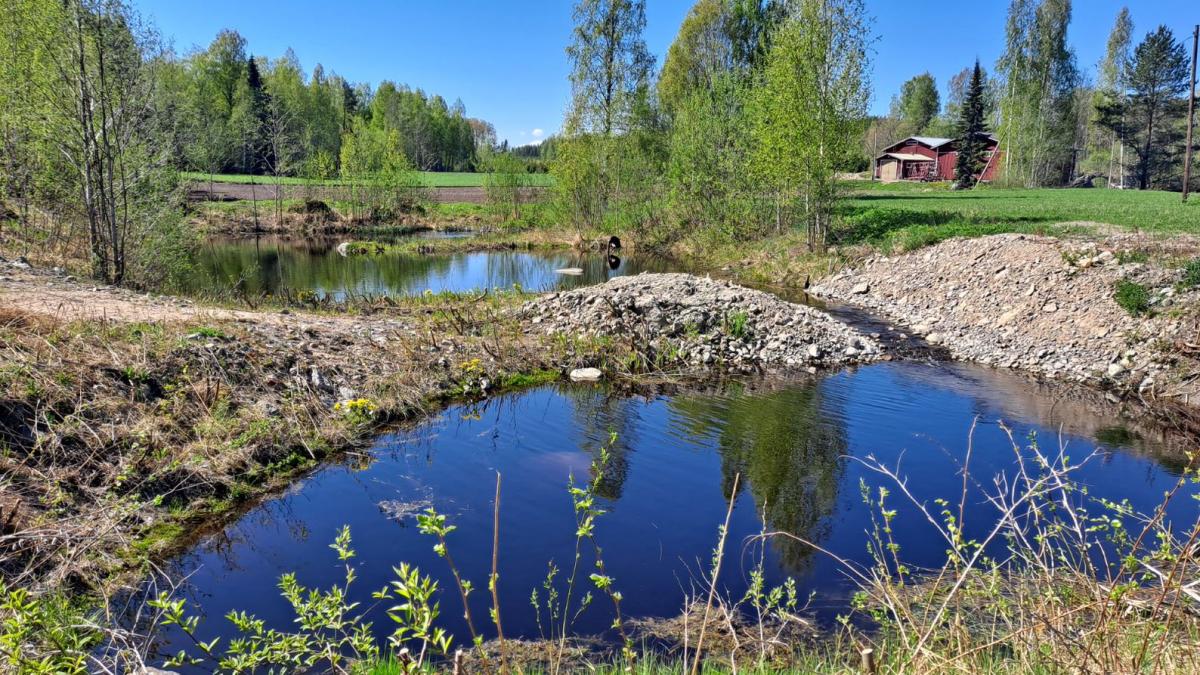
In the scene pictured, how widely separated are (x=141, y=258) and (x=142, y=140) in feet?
9.49

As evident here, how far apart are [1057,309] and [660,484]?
12443 mm

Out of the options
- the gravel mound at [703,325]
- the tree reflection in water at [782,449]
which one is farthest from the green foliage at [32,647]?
the gravel mound at [703,325]

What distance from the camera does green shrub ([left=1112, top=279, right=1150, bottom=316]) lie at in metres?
14.7

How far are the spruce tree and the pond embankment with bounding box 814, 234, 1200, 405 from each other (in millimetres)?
43843

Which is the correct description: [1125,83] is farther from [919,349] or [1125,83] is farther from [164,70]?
[164,70]

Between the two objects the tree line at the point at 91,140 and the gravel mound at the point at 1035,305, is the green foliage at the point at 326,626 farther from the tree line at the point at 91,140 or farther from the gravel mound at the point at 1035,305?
the gravel mound at the point at 1035,305

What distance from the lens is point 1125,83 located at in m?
61.0

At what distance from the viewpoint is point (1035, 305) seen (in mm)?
17047

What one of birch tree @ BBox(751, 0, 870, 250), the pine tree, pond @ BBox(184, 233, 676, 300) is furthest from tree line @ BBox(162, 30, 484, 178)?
birch tree @ BBox(751, 0, 870, 250)

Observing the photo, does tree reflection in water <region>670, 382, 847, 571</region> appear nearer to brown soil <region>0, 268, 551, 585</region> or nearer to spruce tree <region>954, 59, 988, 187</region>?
brown soil <region>0, 268, 551, 585</region>

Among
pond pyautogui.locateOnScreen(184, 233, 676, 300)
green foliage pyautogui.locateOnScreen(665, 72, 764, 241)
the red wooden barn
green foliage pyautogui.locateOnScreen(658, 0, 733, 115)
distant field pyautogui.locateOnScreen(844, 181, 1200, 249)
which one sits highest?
green foliage pyautogui.locateOnScreen(658, 0, 733, 115)

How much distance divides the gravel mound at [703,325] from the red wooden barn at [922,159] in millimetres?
57662

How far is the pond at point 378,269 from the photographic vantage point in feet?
82.2

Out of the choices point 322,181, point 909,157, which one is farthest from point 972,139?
point 322,181
